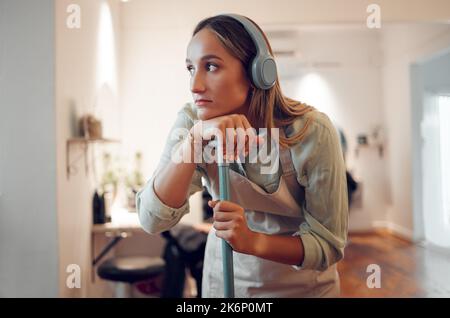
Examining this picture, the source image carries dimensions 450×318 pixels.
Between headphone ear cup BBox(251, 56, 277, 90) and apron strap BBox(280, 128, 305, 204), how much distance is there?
8 centimetres

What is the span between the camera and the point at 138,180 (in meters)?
1.21

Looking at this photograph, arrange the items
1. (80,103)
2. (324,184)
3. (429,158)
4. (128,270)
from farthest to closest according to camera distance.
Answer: (128,270) → (80,103) → (429,158) → (324,184)

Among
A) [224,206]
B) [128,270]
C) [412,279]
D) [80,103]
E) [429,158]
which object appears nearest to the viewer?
[224,206]

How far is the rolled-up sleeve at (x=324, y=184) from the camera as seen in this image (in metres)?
0.53

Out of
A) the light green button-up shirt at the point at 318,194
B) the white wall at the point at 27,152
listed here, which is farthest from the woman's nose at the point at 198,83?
the white wall at the point at 27,152

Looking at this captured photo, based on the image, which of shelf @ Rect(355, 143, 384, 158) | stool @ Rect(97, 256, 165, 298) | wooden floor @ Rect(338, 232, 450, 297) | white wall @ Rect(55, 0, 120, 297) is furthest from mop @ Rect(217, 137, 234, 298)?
shelf @ Rect(355, 143, 384, 158)

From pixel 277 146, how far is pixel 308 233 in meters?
0.12

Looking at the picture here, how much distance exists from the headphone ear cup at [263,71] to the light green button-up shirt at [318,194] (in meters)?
0.08

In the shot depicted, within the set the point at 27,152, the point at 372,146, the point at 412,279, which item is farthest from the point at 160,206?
the point at 372,146

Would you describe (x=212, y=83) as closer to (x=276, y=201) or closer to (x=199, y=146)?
(x=199, y=146)

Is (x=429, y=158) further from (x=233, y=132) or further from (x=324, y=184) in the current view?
(x=233, y=132)

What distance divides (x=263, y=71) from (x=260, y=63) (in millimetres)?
10

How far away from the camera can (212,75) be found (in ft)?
1.55

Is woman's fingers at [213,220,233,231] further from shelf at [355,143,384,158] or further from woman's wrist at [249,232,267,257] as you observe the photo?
shelf at [355,143,384,158]
